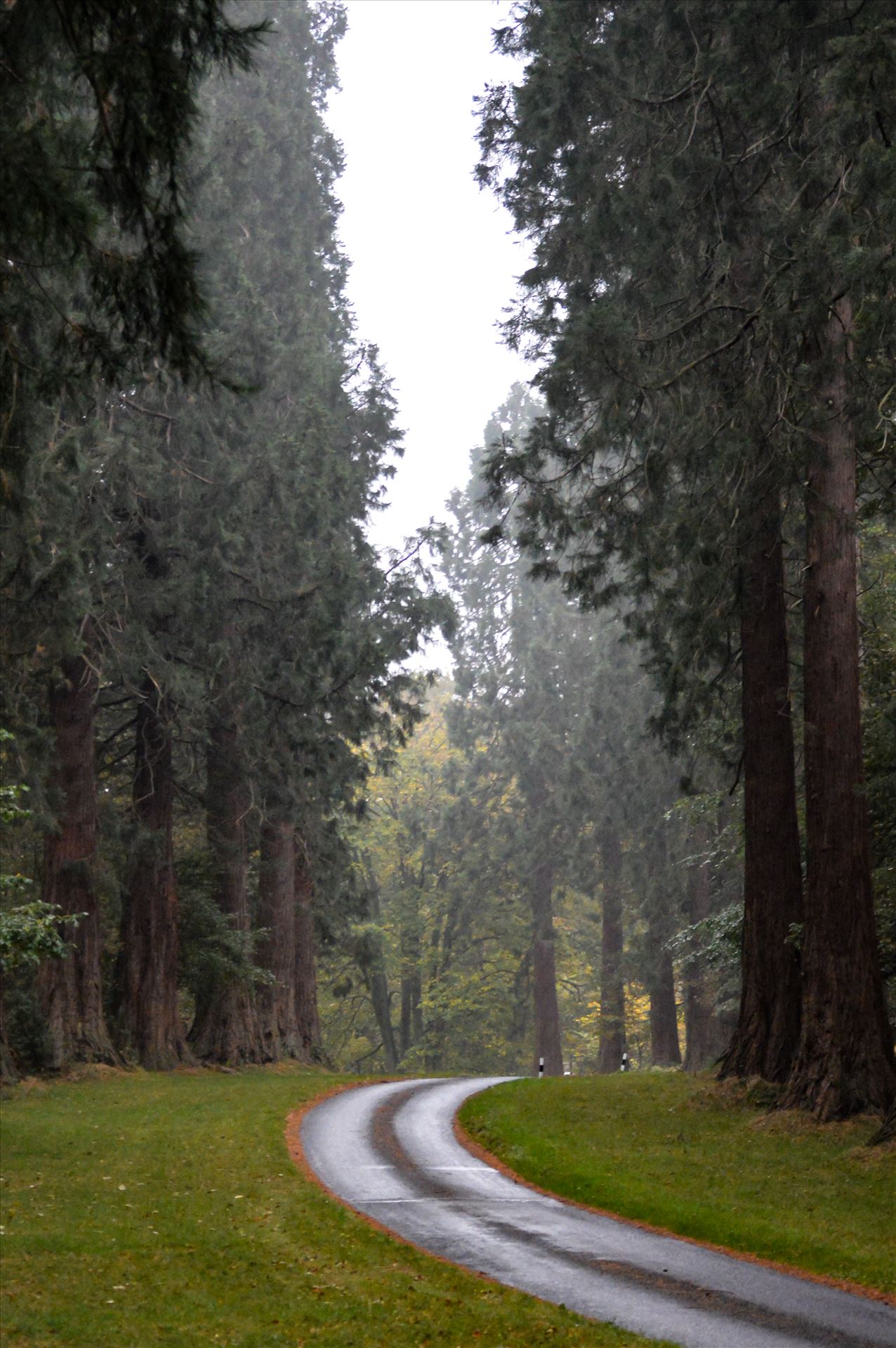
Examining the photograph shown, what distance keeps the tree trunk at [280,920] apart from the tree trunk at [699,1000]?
9.63 m

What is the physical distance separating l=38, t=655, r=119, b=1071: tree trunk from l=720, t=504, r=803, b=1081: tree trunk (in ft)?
32.1

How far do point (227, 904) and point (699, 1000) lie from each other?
1252 centimetres

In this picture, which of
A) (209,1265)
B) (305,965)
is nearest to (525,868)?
(305,965)

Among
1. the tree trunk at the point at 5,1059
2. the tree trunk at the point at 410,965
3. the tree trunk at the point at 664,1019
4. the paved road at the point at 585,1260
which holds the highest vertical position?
the tree trunk at the point at 410,965

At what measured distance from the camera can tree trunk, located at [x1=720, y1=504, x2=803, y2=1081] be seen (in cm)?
1636

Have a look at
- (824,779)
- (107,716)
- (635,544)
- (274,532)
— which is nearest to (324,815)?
(107,716)

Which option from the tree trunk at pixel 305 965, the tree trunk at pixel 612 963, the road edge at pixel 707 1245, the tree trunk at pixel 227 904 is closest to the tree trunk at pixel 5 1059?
the tree trunk at pixel 227 904

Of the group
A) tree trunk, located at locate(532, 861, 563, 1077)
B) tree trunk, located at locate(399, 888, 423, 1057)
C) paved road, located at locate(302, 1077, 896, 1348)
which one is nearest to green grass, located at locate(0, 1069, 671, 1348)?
paved road, located at locate(302, 1077, 896, 1348)

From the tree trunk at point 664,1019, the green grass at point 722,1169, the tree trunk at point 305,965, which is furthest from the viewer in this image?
the tree trunk at point 664,1019

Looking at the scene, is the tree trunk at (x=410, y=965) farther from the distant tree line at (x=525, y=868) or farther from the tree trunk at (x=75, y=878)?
the tree trunk at (x=75, y=878)

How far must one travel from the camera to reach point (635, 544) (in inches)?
691

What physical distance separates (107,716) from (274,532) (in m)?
5.42

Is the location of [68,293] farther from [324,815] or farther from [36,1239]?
[324,815]

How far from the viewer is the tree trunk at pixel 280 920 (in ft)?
88.4
